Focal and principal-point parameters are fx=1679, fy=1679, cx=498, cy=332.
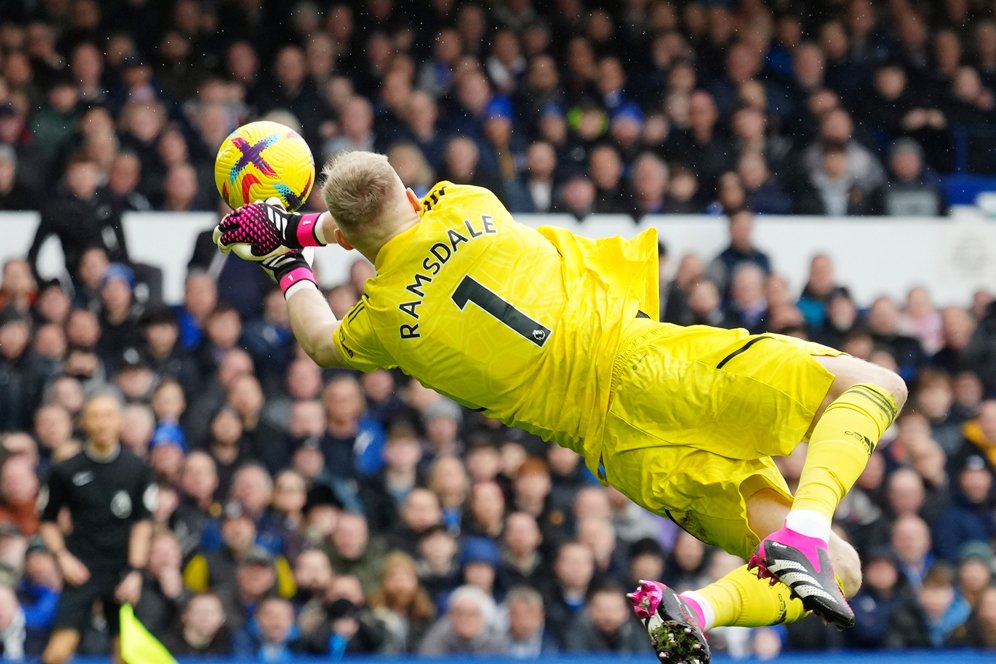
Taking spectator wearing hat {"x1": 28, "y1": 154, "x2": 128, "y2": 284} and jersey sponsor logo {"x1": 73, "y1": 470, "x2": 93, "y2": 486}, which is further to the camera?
spectator wearing hat {"x1": 28, "y1": 154, "x2": 128, "y2": 284}

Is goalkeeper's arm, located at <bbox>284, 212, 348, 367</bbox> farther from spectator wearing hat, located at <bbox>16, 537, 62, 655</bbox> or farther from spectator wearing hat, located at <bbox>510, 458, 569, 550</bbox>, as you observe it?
spectator wearing hat, located at <bbox>510, 458, 569, 550</bbox>

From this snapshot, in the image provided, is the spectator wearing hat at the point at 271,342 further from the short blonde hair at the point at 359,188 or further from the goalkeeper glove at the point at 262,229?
the short blonde hair at the point at 359,188

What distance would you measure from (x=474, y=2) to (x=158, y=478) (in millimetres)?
4952

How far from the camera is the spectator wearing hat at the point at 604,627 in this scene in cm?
977

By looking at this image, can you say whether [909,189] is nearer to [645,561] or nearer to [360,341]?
[645,561]

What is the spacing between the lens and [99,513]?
→ 29.7 feet

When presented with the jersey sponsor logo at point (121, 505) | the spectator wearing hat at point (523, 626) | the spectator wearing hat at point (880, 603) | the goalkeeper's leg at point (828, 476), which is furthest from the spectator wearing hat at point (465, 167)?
the goalkeeper's leg at point (828, 476)

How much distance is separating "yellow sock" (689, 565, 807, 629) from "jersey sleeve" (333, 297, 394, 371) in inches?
54.0

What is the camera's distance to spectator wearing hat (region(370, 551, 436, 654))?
9523 millimetres

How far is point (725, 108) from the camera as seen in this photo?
12.9 m

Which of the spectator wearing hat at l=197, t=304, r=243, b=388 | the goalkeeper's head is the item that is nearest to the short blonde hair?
the goalkeeper's head

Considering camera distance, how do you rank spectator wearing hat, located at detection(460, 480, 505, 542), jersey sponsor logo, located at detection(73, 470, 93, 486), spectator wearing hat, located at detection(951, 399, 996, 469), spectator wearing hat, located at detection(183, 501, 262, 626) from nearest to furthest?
jersey sponsor logo, located at detection(73, 470, 93, 486), spectator wearing hat, located at detection(183, 501, 262, 626), spectator wearing hat, located at detection(460, 480, 505, 542), spectator wearing hat, located at detection(951, 399, 996, 469)

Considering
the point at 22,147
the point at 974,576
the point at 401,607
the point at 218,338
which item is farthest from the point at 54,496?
the point at 974,576

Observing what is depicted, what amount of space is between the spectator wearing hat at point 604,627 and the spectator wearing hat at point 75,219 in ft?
12.6
